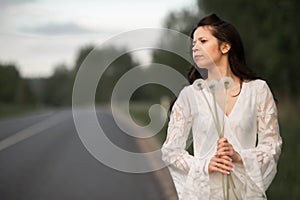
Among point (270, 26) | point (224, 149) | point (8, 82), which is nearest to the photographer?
point (224, 149)

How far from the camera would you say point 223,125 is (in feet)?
5.48

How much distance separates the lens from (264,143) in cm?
172

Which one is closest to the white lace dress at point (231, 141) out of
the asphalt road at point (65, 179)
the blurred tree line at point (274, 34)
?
the asphalt road at point (65, 179)

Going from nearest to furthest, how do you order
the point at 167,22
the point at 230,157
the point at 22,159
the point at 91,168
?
the point at 230,157 < the point at 91,168 < the point at 22,159 < the point at 167,22

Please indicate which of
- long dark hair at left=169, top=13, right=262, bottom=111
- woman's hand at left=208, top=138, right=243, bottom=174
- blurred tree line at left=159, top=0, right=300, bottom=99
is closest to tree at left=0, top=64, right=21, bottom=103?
blurred tree line at left=159, top=0, right=300, bottom=99

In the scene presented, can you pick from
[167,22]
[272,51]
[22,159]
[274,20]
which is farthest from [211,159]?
[167,22]

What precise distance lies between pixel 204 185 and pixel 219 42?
0.43 m

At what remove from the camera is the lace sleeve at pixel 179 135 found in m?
1.73

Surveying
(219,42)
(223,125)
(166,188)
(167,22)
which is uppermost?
(167,22)

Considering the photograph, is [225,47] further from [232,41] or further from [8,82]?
[8,82]

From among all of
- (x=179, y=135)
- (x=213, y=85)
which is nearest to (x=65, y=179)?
(x=179, y=135)

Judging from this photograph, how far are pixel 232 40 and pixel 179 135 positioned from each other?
33cm

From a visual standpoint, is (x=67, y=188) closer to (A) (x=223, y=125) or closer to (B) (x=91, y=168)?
(B) (x=91, y=168)

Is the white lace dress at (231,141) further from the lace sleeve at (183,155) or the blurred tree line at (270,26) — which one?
the blurred tree line at (270,26)
